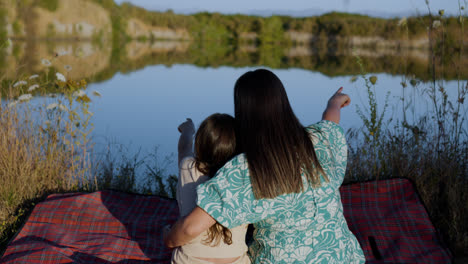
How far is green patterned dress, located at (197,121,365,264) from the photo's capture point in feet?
6.15

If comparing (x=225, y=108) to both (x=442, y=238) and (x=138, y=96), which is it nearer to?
(x=138, y=96)

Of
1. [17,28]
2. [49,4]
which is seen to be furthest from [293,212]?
[49,4]

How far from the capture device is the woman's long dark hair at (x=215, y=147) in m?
2.03

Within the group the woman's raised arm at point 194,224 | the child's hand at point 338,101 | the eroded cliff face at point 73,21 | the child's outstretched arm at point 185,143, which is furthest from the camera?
the eroded cliff face at point 73,21

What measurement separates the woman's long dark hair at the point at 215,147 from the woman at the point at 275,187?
75mm

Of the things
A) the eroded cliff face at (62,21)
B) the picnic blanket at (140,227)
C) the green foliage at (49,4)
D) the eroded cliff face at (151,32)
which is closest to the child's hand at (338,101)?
the picnic blanket at (140,227)

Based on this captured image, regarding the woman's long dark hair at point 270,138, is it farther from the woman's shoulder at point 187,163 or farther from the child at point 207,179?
the woman's shoulder at point 187,163

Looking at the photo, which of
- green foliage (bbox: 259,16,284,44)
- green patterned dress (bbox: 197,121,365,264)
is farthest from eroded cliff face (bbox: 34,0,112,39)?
green patterned dress (bbox: 197,121,365,264)

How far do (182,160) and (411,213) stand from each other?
6.34 ft

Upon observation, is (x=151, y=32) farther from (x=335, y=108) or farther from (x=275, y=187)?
(x=275, y=187)

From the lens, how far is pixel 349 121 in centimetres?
823

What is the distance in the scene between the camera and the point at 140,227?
3393 mm

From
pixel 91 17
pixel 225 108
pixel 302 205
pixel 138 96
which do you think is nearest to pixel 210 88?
pixel 138 96

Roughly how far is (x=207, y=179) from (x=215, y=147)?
159 mm
